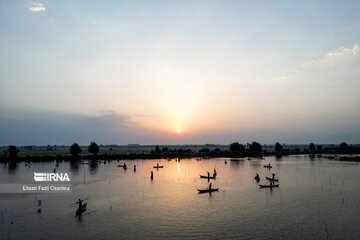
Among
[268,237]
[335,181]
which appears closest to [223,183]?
[335,181]

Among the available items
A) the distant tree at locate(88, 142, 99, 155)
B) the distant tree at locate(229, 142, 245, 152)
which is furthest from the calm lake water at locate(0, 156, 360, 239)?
the distant tree at locate(229, 142, 245, 152)

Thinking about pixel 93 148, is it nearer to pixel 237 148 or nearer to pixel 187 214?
pixel 237 148

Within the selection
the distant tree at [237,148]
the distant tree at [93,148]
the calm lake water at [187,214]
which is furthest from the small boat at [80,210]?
the distant tree at [237,148]

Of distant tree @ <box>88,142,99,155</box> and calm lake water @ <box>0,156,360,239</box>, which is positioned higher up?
distant tree @ <box>88,142,99,155</box>

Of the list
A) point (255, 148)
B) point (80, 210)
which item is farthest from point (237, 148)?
point (80, 210)

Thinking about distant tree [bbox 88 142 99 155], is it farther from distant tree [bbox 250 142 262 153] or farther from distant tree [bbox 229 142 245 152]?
distant tree [bbox 250 142 262 153]

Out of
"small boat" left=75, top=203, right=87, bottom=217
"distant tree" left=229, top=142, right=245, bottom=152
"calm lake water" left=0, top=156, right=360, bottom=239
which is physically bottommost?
"calm lake water" left=0, top=156, right=360, bottom=239

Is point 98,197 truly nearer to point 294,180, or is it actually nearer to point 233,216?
point 233,216

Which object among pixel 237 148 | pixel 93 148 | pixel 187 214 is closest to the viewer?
pixel 187 214

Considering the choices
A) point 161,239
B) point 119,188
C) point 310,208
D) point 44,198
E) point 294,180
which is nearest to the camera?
point 161,239

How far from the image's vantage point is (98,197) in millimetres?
37500

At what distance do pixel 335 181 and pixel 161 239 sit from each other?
136ft

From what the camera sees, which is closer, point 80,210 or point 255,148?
point 80,210

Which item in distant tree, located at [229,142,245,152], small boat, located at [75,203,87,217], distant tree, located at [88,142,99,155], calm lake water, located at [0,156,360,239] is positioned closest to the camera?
calm lake water, located at [0,156,360,239]
